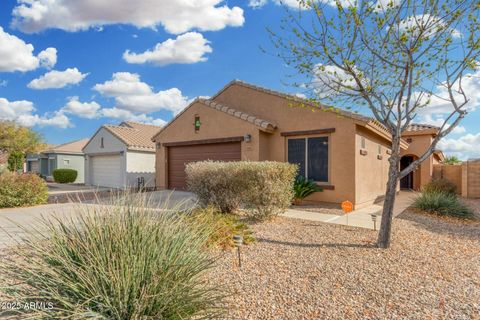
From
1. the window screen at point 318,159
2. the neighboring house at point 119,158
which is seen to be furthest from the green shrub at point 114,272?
the neighboring house at point 119,158

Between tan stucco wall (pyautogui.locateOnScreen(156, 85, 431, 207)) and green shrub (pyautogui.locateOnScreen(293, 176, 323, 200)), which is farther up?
tan stucco wall (pyautogui.locateOnScreen(156, 85, 431, 207))

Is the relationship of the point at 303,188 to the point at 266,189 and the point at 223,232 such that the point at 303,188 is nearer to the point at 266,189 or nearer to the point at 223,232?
the point at 266,189

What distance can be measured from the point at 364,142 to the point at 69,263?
10.6 meters

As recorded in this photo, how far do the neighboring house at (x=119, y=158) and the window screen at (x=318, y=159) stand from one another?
1091 centimetres

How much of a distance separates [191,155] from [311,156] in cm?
616

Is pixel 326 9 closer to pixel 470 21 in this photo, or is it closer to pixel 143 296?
pixel 470 21

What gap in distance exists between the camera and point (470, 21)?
5273 mm

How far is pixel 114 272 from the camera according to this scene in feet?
8.04

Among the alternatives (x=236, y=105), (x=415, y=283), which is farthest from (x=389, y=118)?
(x=236, y=105)

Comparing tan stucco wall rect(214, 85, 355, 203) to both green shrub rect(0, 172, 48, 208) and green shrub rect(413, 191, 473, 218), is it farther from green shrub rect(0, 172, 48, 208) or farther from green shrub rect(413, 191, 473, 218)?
green shrub rect(0, 172, 48, 208)

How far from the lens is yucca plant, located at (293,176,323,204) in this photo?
10.2 m

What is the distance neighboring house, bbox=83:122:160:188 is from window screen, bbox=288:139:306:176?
10.1 meters

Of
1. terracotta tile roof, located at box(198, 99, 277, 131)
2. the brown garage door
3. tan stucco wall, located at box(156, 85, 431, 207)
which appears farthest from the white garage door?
terracotta tile roof, located at box(198, 99, 277, 131)

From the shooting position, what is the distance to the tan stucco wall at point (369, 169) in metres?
10.1
